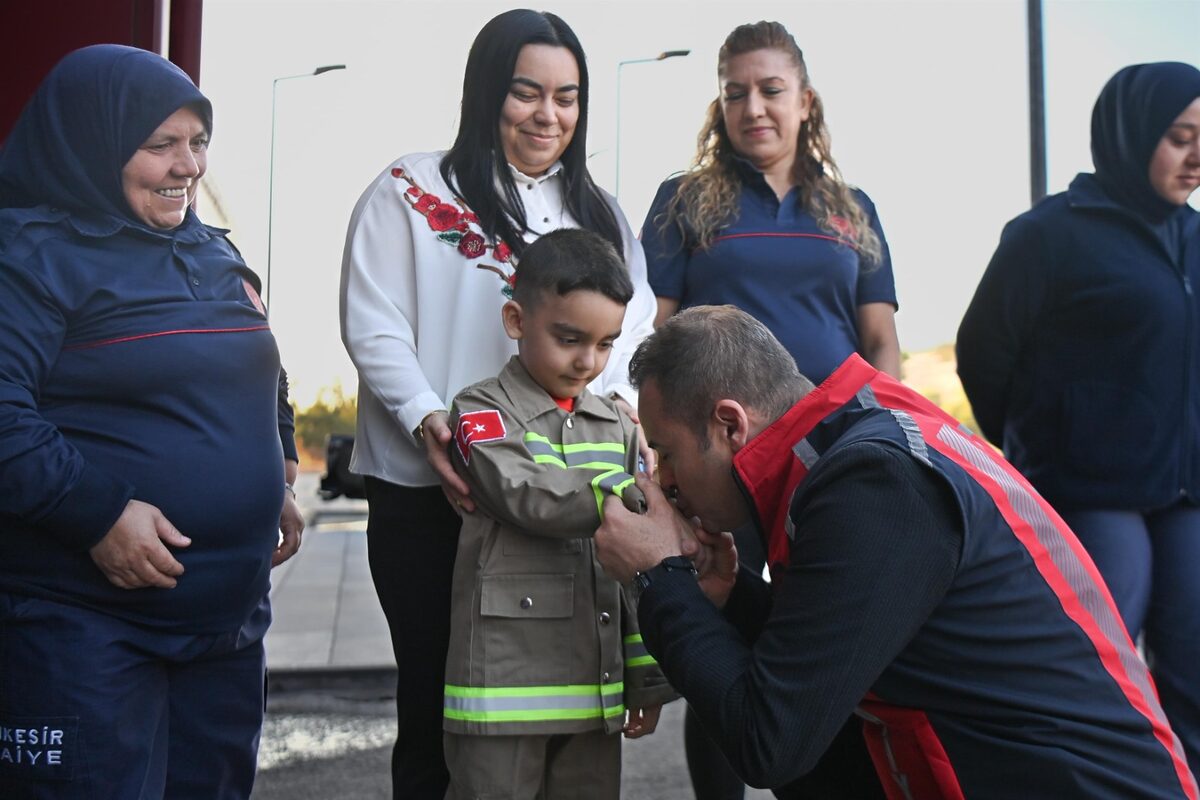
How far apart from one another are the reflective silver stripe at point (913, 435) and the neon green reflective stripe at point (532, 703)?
0.88 m

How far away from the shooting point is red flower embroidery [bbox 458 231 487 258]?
265cm

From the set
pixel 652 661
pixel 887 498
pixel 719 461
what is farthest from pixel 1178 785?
pixel 652 661

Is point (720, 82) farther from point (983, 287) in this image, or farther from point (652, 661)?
point (652, 661)

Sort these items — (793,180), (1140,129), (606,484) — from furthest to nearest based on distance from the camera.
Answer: (1140,129) → (793,180) → (606,484)

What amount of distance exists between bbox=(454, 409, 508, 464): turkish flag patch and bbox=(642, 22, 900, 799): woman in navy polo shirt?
847 millimetres

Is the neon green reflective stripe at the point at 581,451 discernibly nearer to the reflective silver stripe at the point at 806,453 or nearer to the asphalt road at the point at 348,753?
the reflective silver stripe at the point at 806,453

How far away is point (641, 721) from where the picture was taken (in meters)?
2.50

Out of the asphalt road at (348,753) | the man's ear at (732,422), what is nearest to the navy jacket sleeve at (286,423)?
the man's ear at (732,422)

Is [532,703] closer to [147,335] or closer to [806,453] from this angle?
[806,453]

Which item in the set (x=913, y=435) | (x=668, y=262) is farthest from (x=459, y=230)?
(x=913, y=435)

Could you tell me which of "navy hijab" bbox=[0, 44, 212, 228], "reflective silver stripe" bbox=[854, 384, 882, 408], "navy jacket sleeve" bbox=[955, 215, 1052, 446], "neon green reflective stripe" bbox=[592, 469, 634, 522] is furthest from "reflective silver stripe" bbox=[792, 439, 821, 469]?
"navy jacket sleeve" bbox=[955, 215, 1052, 446]

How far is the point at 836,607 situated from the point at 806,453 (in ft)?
0.82

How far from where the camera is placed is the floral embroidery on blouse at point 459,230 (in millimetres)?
2646

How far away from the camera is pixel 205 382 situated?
7.00 ft
